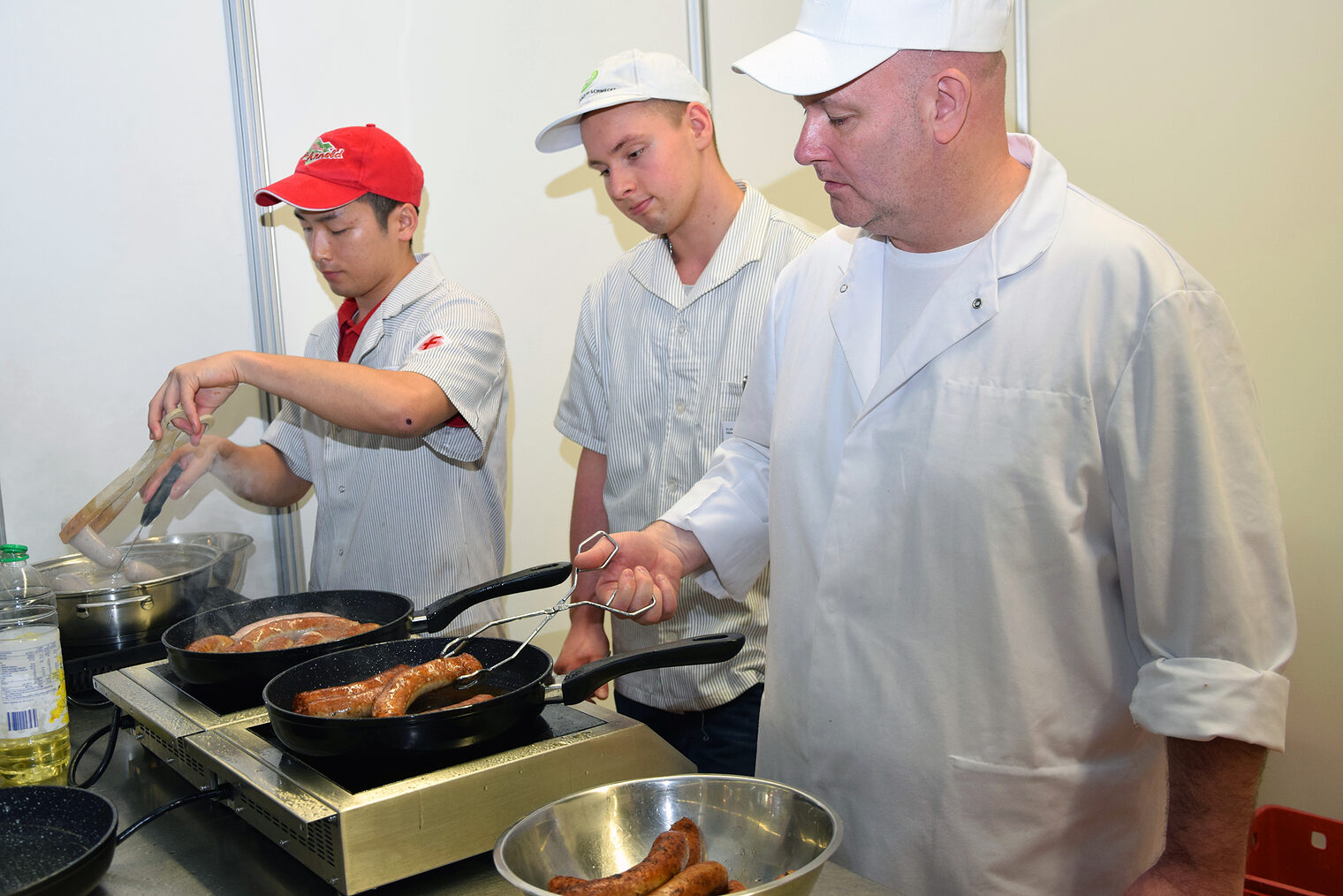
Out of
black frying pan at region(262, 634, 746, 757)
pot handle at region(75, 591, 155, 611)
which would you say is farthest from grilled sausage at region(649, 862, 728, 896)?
pot handle at region(75, 591, 155, 611)

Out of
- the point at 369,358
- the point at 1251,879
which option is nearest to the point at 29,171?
the point at 369,358

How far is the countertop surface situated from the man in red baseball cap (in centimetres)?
92

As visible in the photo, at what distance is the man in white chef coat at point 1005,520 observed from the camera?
1.11 meters

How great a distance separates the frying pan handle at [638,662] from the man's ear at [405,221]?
150 centimetres

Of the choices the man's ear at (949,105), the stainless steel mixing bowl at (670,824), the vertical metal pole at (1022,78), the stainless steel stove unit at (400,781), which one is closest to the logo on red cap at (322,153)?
the stainless steel stove unit at (400,781)

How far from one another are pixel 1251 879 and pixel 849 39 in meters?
2.19

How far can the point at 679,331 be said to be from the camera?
7.17 ft

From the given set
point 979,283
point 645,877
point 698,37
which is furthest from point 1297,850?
point 698,37

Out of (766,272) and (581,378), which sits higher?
(766,272)

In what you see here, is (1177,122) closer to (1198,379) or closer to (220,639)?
(1198,379)

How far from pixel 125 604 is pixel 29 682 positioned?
580 mm

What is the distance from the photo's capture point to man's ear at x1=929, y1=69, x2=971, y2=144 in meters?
1.20

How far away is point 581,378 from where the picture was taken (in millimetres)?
2408

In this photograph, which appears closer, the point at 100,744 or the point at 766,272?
the point at 100,744
